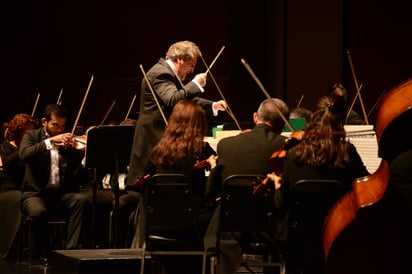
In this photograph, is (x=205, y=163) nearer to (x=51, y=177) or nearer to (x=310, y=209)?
(x=310, y=209)

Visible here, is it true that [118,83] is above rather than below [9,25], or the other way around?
below

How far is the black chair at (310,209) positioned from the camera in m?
4.30

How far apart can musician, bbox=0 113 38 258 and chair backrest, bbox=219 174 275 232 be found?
260cm

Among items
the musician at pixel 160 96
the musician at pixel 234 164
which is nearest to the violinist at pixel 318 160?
the musician at pixel 234 164

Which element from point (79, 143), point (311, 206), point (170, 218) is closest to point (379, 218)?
point (311, 206)

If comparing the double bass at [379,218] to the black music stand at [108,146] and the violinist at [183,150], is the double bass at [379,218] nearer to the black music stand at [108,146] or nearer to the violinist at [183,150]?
the violinist at [183,150]

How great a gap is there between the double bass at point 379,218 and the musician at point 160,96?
86.6 inches

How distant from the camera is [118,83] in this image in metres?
9.91

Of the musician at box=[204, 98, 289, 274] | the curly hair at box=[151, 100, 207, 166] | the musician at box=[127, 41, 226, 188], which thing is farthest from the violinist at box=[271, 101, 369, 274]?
the musician at box=[127, 41, 226, 188]

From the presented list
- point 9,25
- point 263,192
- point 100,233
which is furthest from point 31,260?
point 9,25

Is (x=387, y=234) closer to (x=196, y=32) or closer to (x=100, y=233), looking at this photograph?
(x=100, y=233)

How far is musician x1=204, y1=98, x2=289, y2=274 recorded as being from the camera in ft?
15.5

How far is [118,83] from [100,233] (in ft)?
9.73

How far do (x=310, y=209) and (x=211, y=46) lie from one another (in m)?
5.73
